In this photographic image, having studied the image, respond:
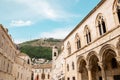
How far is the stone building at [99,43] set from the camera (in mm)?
15391

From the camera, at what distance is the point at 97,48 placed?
17906 mm

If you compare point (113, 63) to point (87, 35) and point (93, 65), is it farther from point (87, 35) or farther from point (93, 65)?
point (87, 35)

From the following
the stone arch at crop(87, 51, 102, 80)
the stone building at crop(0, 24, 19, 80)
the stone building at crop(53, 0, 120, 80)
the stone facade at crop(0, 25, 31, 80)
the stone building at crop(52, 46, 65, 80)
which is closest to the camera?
the stone building at crop(53, 0, 120, 80)

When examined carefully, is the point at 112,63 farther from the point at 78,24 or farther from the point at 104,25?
the point at 78,24

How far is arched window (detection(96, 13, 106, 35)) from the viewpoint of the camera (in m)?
17.5

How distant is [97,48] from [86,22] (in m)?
4.79

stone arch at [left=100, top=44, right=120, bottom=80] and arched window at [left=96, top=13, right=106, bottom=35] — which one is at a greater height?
arched window at [left=96, top=13, right=106, bottom=35]

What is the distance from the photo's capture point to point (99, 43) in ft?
57.5

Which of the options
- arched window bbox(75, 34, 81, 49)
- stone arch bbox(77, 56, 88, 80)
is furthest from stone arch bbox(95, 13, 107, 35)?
stone arch bbox(77, 56, 88, 80)

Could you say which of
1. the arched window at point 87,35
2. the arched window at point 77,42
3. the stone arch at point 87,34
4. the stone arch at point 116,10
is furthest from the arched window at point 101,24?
the arched window at point 77,42

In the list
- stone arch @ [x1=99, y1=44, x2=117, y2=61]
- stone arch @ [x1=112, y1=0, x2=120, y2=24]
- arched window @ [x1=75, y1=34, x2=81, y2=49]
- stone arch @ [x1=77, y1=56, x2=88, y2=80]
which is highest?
stone arch @ [x1=112, y1=0, x2=120, y2=24]

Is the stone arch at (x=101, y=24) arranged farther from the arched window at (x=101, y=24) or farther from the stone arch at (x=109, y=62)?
the stone arch at (x=109, y=62)

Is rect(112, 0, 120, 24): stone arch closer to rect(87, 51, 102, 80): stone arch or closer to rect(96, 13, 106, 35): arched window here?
rect(96, 13, 106, 35): arched window

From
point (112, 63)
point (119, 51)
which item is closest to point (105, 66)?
point (112, 63)
